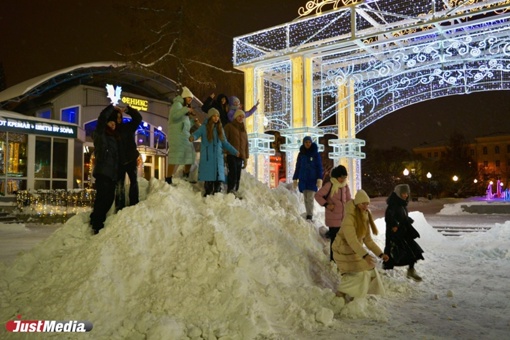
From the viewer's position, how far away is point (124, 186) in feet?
20.3

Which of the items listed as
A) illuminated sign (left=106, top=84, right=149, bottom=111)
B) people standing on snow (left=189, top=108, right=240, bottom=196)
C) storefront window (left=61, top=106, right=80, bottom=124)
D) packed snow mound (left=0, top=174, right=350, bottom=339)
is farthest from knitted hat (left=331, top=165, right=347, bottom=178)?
storefront window (left=61, top=106, right=80, bottom=124)

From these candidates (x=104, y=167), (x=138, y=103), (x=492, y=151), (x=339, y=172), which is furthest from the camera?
(x=492, y=151)

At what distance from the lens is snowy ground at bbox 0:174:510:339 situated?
13.8 feet

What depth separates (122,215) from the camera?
17.5ft

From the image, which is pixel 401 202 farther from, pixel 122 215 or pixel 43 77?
pixel 43 77

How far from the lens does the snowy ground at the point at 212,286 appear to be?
13.8 feet

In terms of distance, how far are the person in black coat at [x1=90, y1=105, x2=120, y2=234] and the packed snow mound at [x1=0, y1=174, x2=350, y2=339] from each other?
0.26 m

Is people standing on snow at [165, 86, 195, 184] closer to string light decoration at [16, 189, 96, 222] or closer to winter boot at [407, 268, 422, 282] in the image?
winter boot at [407, 268, 422, 282]

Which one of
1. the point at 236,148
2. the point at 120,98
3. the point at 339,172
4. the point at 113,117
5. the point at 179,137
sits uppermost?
the point at 120,98

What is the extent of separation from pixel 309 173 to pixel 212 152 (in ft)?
6.51

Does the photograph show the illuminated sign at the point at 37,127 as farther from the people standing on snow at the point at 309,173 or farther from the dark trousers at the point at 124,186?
the people standing on snow at the point at 309,173

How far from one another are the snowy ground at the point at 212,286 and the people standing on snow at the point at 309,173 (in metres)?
1.06

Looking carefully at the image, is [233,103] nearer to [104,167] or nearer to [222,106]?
[222,106]

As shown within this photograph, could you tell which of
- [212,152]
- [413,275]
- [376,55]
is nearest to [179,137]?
[212,152]
